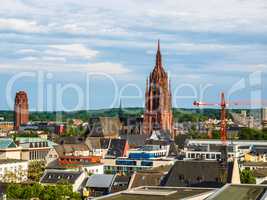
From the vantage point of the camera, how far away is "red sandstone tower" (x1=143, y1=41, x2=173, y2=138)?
15075cm

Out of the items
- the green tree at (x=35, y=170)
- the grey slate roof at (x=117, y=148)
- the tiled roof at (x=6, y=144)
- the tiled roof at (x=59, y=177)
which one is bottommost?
the green tree at (x=35, y=170)

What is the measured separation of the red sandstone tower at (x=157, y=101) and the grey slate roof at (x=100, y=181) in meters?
76.2

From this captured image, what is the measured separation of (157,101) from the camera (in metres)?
152

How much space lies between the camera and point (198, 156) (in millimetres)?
108500

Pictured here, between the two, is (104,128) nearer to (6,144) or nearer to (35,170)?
(6,144)

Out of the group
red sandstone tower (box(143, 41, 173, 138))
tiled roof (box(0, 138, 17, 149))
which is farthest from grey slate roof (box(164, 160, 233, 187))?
red sandstone tower (box(143, 41, 173, 138))

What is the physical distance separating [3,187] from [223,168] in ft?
70.8

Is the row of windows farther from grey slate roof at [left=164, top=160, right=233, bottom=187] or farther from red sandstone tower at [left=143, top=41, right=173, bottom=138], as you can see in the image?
grey slate roof at [left=164, top=160, right=233, bottom=187]

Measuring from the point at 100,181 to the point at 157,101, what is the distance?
8117 cm

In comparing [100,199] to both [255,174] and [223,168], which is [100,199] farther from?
[255,174]

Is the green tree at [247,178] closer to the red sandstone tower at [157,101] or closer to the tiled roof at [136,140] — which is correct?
the tiled roof at [136,140]

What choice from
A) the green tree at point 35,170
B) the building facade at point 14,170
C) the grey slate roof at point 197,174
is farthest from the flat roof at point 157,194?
the green tree at point 35,170

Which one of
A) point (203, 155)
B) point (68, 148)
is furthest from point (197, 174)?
point (68, 148)

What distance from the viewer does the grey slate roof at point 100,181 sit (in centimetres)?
7144
